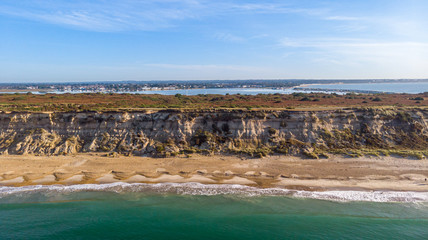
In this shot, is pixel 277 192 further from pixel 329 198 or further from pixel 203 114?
pixel 203 114

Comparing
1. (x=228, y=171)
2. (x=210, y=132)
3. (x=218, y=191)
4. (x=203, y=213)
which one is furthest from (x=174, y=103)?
(x=203, y=213)

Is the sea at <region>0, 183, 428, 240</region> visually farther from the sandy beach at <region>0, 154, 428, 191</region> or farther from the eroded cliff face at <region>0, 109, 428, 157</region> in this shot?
the eroded cliff face at <region>0, 109, 428, 157</region>

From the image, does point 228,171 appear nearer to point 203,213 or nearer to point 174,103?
point 203,213

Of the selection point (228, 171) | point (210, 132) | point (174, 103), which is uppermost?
point (174, 103)

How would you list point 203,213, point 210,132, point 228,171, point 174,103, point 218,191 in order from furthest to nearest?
point 174,103 → point 210,132 → point 228,171 → point 218,191 → point 203,213

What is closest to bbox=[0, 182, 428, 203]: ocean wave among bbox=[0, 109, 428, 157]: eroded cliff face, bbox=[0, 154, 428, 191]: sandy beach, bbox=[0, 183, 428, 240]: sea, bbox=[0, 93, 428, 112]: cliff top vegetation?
bbox=[0, 183, 428, 240]: sea

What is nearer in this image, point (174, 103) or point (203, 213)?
point (203, 213)

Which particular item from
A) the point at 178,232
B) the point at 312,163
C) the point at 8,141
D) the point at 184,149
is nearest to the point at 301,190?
the point at 312,163
